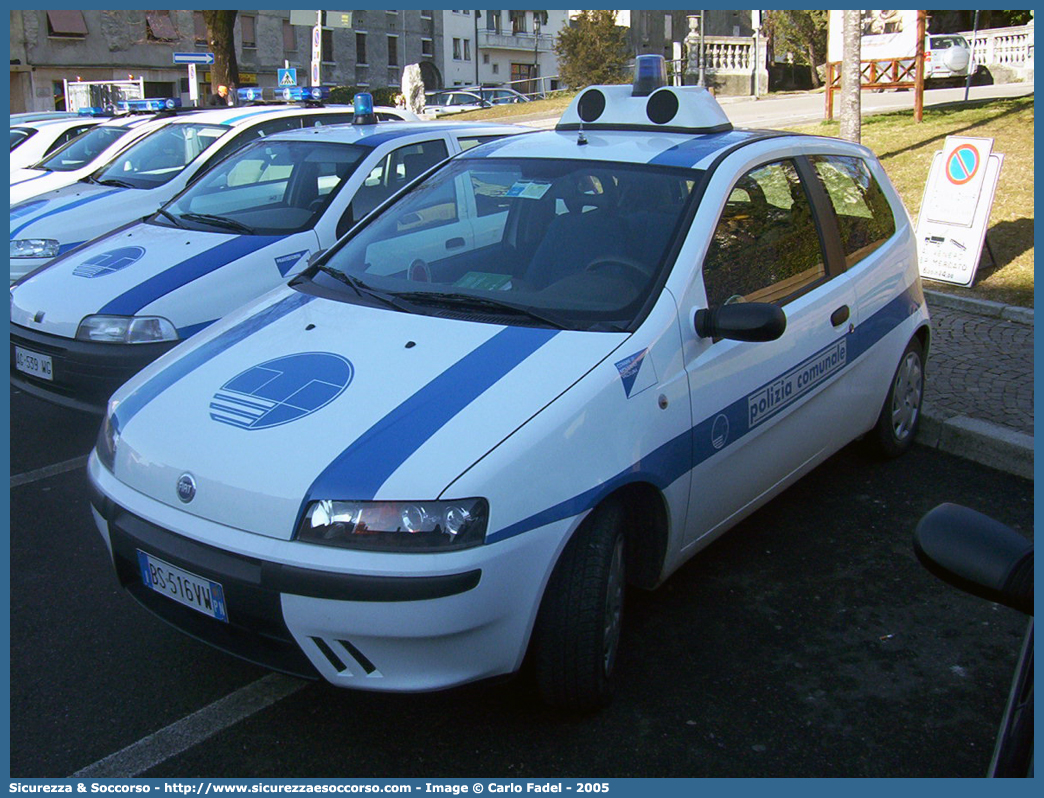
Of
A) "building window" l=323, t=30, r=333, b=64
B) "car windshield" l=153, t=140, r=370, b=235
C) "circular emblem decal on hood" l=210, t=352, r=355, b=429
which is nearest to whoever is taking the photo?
"circular emblem decal on hood" l=210, t=352, r=355, b=429

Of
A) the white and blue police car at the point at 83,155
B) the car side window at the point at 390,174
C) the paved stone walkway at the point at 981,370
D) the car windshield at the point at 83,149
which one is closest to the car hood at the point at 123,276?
the car side window at the point at 390,174

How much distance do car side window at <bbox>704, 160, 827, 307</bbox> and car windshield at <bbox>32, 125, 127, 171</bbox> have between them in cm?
869

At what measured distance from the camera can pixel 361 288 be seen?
386cm

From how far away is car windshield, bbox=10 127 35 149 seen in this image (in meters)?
13.6

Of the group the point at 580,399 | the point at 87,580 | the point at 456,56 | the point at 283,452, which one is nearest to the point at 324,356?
the point at 283,452

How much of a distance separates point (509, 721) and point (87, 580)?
6.26 feet

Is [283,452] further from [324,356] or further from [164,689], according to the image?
[164,689]

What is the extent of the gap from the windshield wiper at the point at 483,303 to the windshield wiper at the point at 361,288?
5 centimetres

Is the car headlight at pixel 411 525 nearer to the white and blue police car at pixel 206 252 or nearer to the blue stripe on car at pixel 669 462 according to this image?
the blue stripe on car at pixel 669 462

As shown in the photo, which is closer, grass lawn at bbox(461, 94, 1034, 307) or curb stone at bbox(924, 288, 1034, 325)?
curb stone at bbox(924, 288, 1034, 325)

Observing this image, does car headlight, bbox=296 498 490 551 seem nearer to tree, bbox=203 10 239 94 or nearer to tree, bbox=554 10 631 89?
tree, bbox=203 10 239 94

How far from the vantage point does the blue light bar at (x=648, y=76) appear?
4742 mm

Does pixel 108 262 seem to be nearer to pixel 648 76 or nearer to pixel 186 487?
pixel 648 76

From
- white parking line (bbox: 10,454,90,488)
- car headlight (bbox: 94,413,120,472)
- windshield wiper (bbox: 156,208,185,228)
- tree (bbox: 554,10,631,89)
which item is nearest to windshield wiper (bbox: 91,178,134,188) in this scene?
windshield wiper (bbox: 156,208,185,228)
